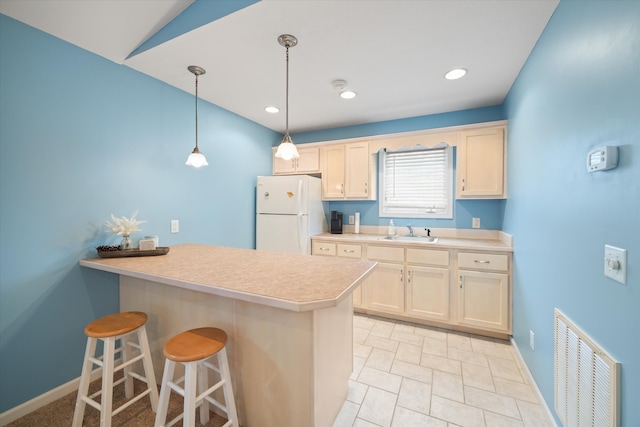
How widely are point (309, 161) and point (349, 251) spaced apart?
1.41 m

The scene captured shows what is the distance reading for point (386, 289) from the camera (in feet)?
9.62

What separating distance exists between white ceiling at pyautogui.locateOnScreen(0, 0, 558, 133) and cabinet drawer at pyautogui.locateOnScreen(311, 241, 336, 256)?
1.74 meters

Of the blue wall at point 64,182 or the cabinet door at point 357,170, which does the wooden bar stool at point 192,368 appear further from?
the cabinet door at point 357,170

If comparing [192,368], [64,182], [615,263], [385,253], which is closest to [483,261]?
[385,253]

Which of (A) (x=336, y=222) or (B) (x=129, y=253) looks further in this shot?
(A) (x=336, y=222)

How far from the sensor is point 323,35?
171 centimetres

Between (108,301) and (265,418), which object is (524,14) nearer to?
(265,418)

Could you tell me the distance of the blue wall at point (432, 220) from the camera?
2.95 meters

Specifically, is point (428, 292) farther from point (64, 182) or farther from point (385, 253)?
point (64, 182)

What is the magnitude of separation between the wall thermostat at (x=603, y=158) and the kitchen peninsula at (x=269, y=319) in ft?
3.70

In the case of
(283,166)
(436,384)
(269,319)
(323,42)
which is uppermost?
(323,42)

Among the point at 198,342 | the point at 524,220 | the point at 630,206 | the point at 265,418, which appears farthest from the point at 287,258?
the point at 524,220

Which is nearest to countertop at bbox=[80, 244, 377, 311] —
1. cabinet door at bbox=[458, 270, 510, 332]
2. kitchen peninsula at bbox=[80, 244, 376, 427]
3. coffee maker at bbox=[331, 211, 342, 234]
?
kitchen peninsula at bbox=[80, 244, 376, 427]

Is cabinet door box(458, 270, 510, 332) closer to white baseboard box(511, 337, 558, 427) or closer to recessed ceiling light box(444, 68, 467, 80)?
white baseboard box(511, 337, 558, 427)
